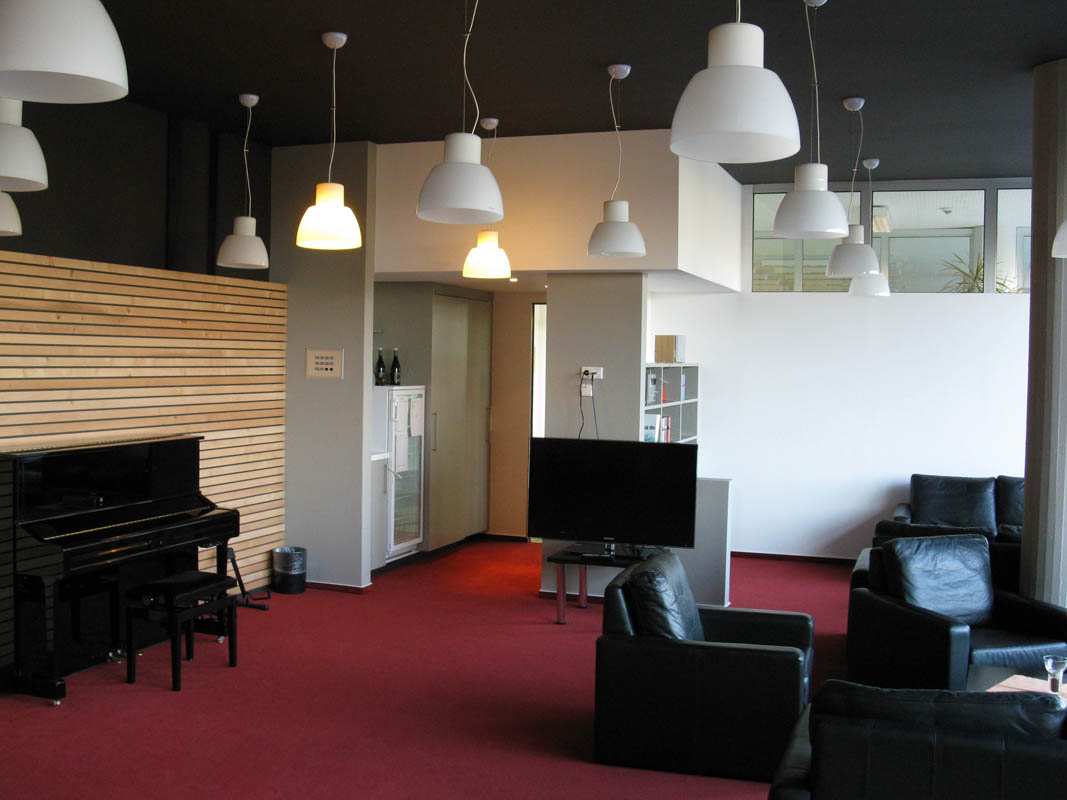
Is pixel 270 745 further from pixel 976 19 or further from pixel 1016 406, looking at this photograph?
pixel 1016 406

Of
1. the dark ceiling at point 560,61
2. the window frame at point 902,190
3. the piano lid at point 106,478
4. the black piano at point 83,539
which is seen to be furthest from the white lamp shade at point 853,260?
the piano lid at point 106,478

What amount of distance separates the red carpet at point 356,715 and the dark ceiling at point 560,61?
3.58m

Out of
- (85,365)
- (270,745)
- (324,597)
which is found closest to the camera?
(270,745)

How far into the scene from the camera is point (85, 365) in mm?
6137

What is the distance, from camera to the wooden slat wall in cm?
574

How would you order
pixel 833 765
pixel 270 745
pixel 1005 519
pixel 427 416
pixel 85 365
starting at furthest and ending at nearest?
1. pixel 427 416
2. pixel 1005 519
3. pixel 85 365
4. pixel 270 745
5. pixel 833 765

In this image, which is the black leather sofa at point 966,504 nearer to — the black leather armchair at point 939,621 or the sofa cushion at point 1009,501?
the sofa cushion at point 1009,501

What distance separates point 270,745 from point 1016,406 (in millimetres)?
7301

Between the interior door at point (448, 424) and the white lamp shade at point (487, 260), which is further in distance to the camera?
the interior door at point (448, 424)

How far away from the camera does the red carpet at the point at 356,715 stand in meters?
4.33

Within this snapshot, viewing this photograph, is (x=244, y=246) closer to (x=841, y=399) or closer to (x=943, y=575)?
(x=943, y=575)

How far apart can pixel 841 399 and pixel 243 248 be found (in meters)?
5.81

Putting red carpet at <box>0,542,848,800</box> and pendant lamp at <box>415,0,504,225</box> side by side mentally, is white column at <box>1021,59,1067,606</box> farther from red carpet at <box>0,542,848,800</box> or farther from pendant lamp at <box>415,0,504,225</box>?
pendant lamp at <box>415,0,504,225</box>

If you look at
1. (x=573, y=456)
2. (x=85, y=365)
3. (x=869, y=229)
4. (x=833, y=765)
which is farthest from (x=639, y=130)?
(x=833, y=765)
